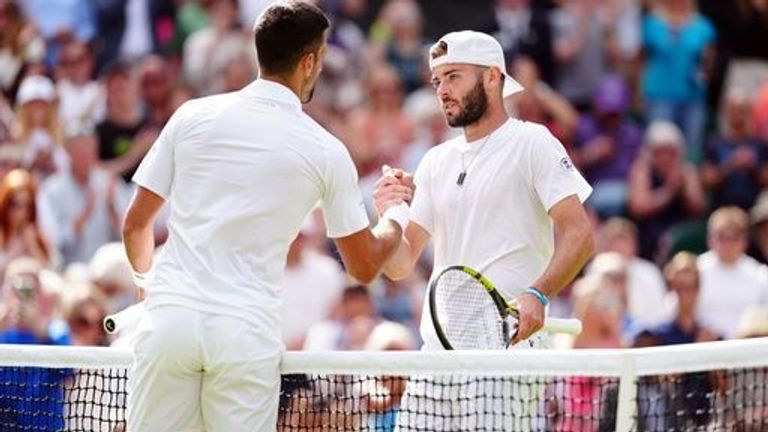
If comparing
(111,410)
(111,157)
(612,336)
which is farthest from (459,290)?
(111,157)

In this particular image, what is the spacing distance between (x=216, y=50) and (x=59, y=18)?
1466mm

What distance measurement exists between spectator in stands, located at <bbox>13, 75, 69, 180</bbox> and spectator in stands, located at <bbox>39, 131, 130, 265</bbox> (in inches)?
7.6

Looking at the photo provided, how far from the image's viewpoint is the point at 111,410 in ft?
27.3

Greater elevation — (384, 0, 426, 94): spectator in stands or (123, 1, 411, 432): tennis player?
(384, 0, 426, 94): spectator in stands

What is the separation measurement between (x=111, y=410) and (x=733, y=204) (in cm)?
865

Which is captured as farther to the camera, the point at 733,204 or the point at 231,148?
the point at 733,204

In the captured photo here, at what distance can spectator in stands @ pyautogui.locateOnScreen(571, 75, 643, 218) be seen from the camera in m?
15.8

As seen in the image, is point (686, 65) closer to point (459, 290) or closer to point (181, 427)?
point (459, 290)

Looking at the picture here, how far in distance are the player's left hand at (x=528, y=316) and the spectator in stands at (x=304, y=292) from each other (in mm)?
6251

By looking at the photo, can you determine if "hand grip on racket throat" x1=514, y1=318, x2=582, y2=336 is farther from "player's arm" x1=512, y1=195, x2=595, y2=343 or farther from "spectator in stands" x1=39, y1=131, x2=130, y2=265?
"spectator in stands" x1=39, y1=131, x2=130, y2=265

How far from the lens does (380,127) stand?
15906mm

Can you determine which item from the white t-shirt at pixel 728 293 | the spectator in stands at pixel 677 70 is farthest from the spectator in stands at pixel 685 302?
the spectator in stands at pixel 677 70

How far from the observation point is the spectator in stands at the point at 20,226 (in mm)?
13633

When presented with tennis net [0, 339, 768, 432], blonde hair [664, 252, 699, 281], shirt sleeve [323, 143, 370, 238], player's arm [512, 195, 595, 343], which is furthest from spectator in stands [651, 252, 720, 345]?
shirt sleeve [323, 143, 370, 238]
